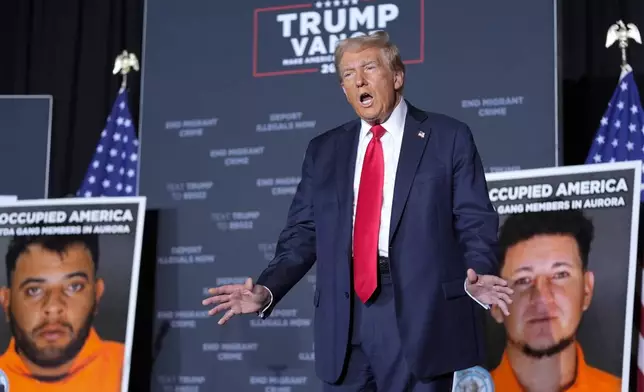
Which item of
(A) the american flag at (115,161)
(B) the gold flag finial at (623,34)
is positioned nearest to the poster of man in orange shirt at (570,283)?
(B) the gold flag finial at (623,34)

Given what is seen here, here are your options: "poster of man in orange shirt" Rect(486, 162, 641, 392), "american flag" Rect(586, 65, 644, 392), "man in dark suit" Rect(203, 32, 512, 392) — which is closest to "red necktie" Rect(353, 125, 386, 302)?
"man in dark suit" Rect(203, 32, 512, 392)

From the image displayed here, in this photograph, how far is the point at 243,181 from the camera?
216 inches

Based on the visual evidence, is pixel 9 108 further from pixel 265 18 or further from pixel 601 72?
pixel 601 72

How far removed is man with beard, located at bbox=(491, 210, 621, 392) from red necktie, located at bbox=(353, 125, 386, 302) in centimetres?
190

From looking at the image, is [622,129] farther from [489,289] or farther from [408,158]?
[489,289]

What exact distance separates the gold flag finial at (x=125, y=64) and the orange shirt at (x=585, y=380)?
10.2ft

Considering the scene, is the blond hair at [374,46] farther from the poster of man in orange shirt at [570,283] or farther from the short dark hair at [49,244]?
the short dark hair at [49,244]

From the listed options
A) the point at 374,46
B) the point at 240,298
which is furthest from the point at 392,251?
the point at 374,46

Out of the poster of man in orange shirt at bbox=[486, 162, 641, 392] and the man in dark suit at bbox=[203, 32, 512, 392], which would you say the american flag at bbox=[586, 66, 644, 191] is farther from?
the man in dark suit at bbox=[203, 32, 512, 392]

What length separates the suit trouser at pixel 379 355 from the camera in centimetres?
238

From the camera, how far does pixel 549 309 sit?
4.35 m

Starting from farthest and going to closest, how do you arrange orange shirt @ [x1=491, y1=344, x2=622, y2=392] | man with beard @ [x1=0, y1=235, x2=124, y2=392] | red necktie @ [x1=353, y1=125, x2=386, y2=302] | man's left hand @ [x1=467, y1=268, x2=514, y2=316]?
man with beard @ [x1=0, y1=235, x2=124, y2=392]
orange shirt @ [x1=491, y1=344, x2=622, y2=392]
red necktie @ [x1=353, y1=125, x2=386, y2=302]
man's left hand @ [x1=467, y1=268, x2=514, y2=316]

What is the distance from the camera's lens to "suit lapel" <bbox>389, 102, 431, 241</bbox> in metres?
2.46

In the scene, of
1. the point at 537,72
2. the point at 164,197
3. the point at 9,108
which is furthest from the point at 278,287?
the point at 9,108
